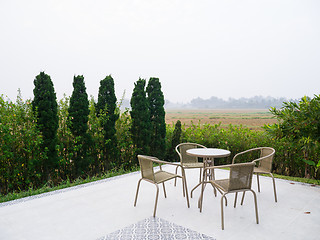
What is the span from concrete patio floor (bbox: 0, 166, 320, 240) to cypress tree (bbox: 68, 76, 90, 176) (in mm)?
919

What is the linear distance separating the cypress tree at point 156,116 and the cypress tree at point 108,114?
1.24 m

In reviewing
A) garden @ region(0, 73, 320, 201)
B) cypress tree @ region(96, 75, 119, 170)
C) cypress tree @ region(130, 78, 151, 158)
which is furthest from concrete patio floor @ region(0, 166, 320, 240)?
cypress tree @ region(130, 78, 151, 158)

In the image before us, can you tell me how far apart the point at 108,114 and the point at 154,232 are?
365cm

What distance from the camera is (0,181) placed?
178 inches

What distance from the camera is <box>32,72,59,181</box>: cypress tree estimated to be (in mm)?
4840

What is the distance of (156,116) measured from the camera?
7.05 metres

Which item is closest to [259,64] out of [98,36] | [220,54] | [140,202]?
[220,54]

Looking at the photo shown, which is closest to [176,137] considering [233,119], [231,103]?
[233,119]

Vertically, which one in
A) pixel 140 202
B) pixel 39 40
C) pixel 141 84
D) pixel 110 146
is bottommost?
pixel 140 202

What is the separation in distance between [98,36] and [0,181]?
7.17 meters

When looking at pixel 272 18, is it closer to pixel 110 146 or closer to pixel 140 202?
pixel 110 146

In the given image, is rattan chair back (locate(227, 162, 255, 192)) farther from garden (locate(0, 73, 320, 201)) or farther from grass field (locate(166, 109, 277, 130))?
grass field (locate(166, 109, 277, 130))

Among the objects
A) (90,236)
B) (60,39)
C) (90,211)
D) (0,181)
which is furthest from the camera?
(60,39)

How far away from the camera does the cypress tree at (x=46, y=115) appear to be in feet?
15.9
